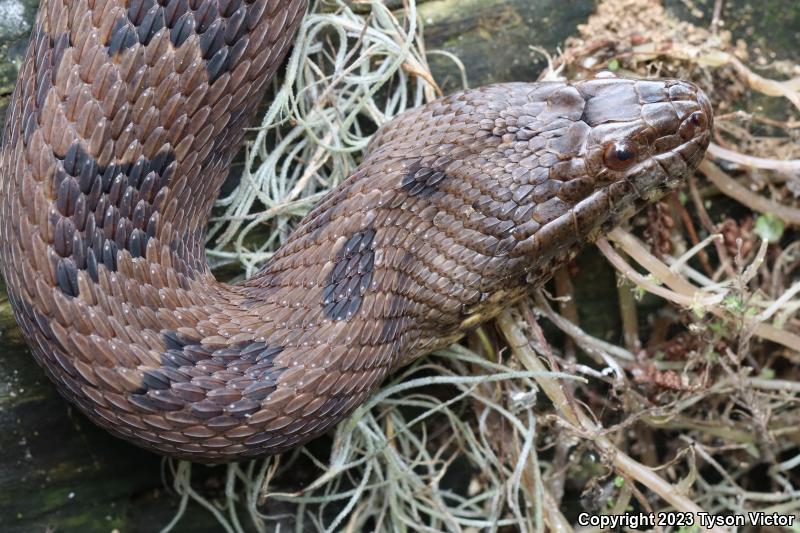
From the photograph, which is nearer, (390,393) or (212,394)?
(212,394)

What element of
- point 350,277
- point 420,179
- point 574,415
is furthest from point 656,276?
point 350,277

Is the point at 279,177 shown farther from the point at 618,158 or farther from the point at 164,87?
the point at 618,158

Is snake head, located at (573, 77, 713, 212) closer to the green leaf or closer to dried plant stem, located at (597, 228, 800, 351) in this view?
dried plant stem, located at (597, 228, 800, 351)

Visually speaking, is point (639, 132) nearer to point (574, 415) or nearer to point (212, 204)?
point (574, 415)

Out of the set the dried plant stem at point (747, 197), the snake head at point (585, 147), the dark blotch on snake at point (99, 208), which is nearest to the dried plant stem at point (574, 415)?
the snake head at point (585, 147)

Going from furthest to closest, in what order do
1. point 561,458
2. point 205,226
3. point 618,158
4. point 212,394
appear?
point 561,458 → point 205,226 → point 618,158 → point 212,394

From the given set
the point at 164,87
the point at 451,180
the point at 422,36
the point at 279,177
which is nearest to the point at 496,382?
the point at 451,180

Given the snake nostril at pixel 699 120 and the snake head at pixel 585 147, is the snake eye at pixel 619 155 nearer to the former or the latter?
the snake head at pixel 585 147

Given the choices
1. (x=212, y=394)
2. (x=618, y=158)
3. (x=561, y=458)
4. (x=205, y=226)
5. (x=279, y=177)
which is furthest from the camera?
(x=561, y=458)

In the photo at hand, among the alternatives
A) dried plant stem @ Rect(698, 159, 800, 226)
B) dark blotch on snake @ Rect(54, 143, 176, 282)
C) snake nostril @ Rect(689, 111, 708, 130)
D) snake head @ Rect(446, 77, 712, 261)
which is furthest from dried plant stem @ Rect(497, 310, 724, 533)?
dark blotch on snake @ Rect(54, 143, 176, 282)
